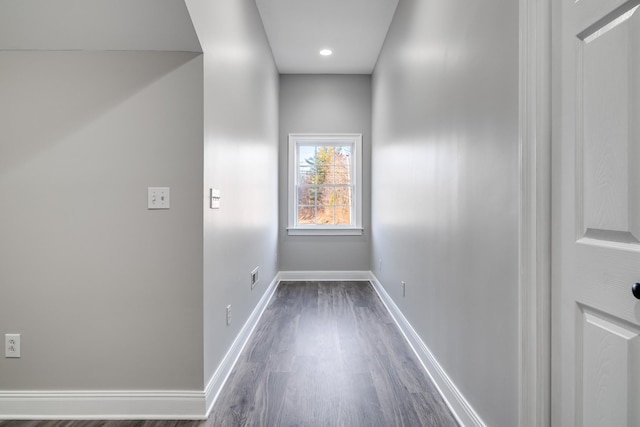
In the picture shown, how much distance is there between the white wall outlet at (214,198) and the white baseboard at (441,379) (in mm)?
1522

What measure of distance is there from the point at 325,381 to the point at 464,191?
1.31m

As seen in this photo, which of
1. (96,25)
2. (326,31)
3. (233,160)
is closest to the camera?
(96,25)

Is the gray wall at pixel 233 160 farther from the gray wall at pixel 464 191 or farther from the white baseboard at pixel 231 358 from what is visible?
the gray wall at pixel 464 191

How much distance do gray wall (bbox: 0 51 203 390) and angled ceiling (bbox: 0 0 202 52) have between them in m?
0.05

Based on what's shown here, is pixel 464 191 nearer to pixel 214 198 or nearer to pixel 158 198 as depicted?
pixel 214 198

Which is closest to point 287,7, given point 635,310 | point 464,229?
point 464,229

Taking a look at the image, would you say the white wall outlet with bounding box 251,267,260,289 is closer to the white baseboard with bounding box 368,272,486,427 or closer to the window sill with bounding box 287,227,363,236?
the white baseboard with bounding box 368,272,486,427

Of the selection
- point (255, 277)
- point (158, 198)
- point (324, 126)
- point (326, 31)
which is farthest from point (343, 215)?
point (158, 198)

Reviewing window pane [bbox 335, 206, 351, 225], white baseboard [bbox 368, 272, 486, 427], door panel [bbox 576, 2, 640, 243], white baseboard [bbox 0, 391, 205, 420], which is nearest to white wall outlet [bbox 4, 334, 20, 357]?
white baseboard [bbox 0, 391, 205, 420]

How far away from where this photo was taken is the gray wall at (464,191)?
1288 mm

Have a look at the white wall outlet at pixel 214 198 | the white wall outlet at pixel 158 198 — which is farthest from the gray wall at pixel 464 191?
the white wall outlet at pixel 158 198

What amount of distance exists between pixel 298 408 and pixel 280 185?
11.1ft

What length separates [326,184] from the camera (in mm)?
4922

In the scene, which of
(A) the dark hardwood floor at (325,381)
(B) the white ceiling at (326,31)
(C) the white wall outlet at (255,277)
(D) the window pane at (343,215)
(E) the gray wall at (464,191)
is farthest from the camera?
(D) the window pane at (343,215)
